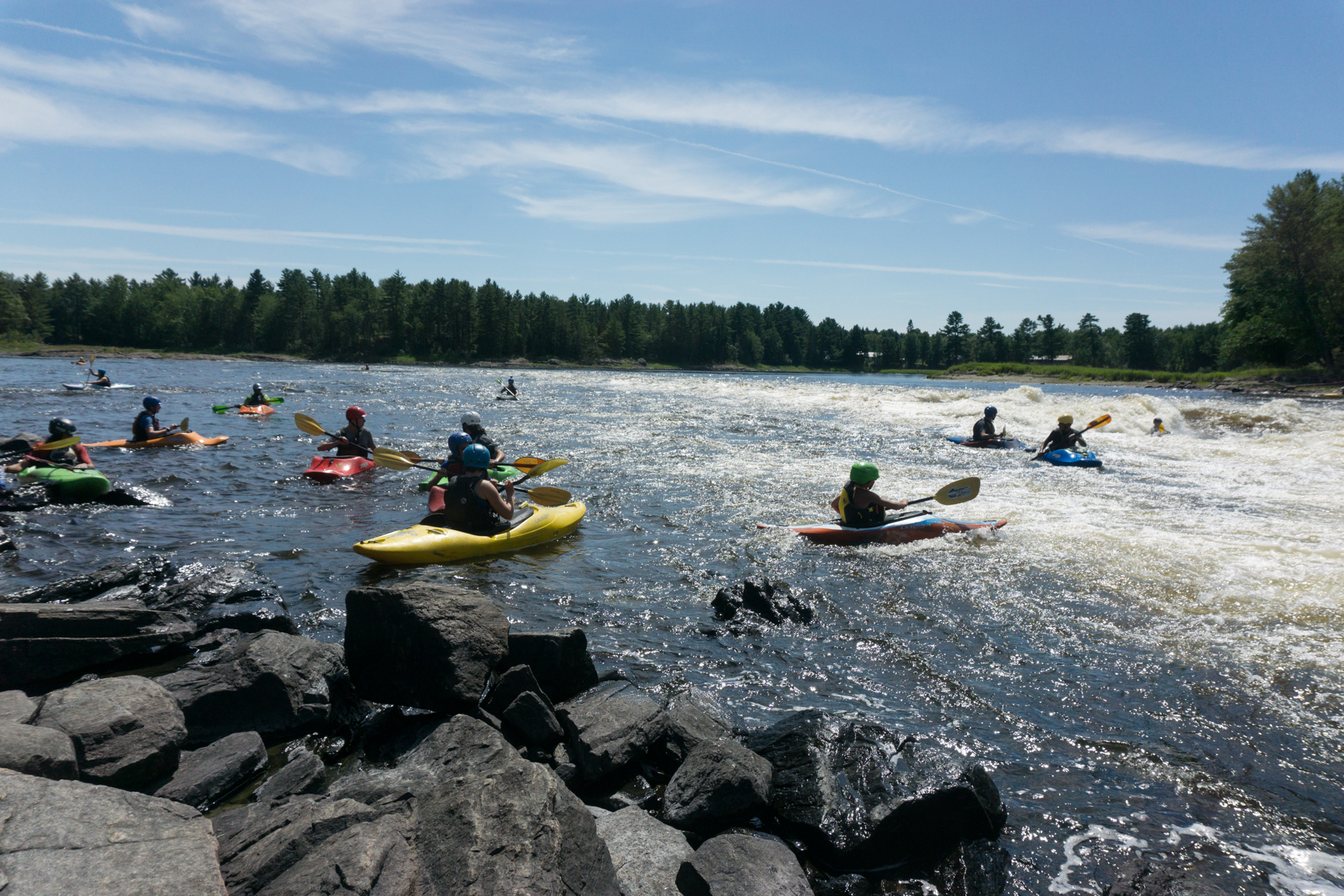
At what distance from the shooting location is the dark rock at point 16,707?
3.52 metres

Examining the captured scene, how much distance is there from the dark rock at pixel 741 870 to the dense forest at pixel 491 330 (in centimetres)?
6891

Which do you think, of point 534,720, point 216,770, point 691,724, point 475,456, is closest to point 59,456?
point 475,456

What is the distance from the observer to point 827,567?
28.5 ft

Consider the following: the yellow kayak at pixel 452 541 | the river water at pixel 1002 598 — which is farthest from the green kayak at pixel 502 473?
the yellow kayak at pixel 452 541

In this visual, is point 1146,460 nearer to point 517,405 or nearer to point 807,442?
point 807,442

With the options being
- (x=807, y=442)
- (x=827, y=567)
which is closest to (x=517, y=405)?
(x=807, y=442)

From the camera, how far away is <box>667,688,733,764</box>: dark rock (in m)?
4.27

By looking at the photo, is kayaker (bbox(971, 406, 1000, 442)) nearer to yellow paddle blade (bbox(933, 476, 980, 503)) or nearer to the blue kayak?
the blue kayak

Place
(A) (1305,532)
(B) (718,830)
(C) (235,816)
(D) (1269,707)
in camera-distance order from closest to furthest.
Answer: (C) (235,816), (B) (718,830), (D) (1269,707), (A) (1305,532)

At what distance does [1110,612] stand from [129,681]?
8321 mm

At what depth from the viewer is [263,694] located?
438cm

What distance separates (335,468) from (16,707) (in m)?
10.1

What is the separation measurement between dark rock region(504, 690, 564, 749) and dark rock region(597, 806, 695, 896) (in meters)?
0.76

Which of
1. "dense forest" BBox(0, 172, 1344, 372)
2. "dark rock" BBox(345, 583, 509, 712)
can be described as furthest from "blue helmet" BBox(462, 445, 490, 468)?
"dense forest" BBox(0, 172, 1344, 372)
